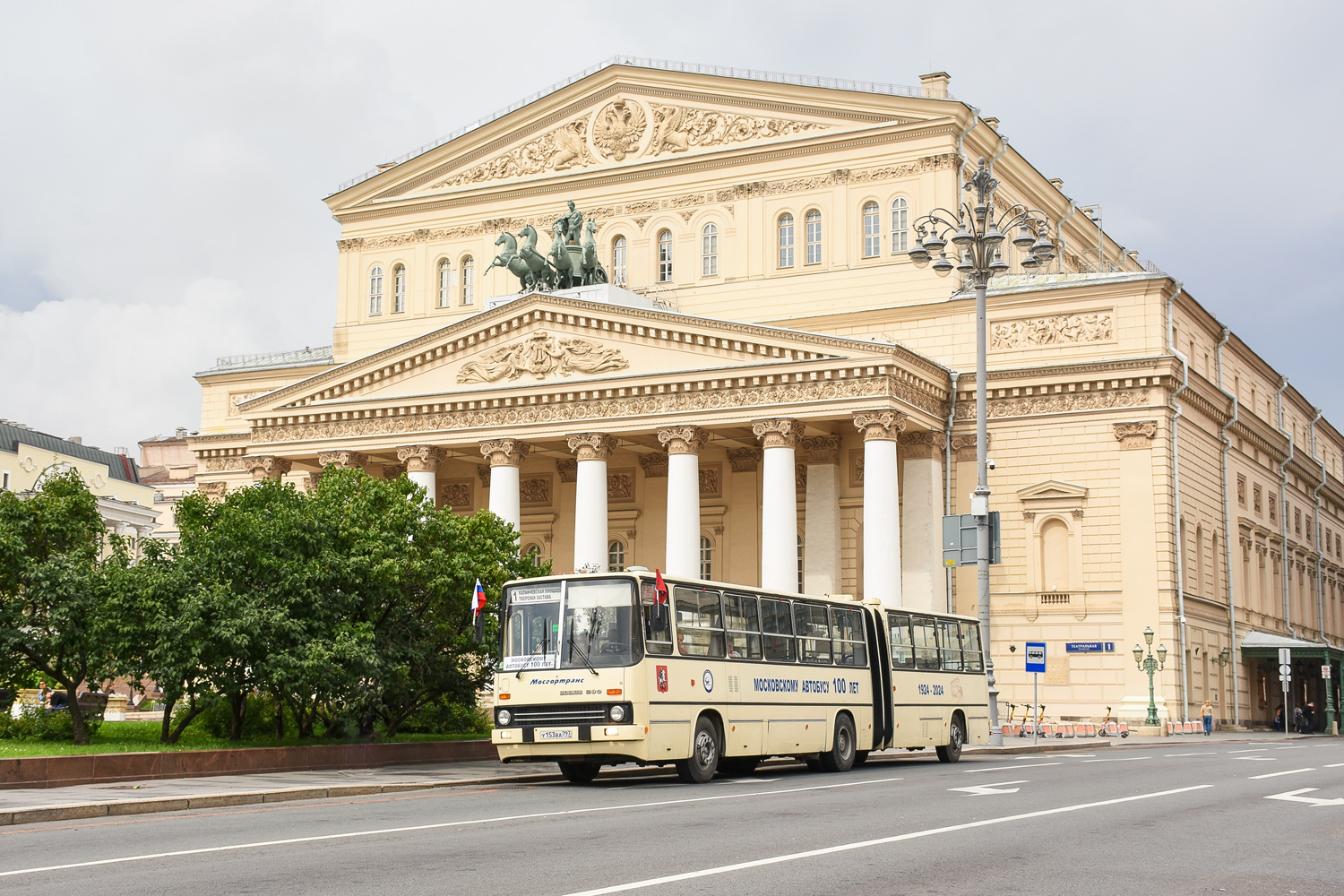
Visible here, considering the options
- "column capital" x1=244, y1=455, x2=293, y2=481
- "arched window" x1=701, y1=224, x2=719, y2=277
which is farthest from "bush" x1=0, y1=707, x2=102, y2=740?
"arched window" x1=701, y1=224, x2=719, y2=277

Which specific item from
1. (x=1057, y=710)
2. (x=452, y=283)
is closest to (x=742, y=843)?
(x=1057, y=710)

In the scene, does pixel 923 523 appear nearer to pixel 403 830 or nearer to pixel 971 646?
pixel 971 646

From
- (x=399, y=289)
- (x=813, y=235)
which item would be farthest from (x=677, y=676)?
(x=399, y=289)

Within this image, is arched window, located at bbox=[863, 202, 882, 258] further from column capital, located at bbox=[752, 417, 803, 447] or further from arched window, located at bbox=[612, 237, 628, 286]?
column capital, located at bbox=[752, 417, 803, 447]

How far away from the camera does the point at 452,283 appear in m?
62.5

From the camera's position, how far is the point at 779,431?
4706 centimetres

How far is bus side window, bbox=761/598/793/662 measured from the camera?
26.5m

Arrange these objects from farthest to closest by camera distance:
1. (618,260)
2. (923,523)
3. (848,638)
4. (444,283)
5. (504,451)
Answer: (444,283) → (618,260) → (504,451) → (923,523) → (848,638)

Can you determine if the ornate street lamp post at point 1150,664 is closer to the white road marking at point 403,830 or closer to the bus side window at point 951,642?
the bus side window at point 951,642

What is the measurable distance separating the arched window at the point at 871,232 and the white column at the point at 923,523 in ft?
26.8

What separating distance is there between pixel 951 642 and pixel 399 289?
37142 mm

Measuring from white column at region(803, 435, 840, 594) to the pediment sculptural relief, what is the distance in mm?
7132

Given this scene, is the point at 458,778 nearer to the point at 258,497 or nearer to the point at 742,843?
the point at 258,497

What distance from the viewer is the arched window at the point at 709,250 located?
57500mm
